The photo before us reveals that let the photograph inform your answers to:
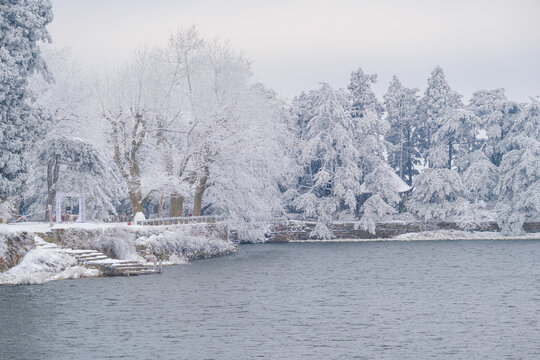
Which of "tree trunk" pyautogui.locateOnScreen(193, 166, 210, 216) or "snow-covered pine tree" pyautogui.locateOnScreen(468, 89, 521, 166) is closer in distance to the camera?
"tree trunk" pyautogui.locateOnScreen(193, 166, 210, 216)

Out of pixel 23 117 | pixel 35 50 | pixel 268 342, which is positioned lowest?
pixel 268 342

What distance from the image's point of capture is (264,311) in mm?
28031

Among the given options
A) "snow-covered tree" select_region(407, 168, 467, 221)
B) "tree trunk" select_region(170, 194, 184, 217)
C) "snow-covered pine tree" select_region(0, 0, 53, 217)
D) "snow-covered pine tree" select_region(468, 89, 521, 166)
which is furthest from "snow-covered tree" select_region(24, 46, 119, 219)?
"snow-covered pine tree" select_region(468, 89, 521, 166)

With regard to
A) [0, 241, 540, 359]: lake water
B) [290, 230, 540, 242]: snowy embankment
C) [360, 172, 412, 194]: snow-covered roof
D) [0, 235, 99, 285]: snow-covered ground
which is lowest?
[0, 241, 540, 359]: lake water

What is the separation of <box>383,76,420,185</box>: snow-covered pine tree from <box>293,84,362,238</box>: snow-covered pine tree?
492 inches

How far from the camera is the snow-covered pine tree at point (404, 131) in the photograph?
8856 cm

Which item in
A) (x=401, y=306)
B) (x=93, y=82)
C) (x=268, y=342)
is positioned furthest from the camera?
(x=93, y=82)

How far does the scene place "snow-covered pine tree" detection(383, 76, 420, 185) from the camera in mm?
88562

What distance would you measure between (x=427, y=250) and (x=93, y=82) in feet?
92.6

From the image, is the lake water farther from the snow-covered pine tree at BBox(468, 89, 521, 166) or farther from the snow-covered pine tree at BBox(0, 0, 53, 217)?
the snow-covered pine tree at BBox(468, 89, 521, 166)

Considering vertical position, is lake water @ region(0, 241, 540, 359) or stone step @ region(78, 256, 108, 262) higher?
stone step @ region(78, 256, 108, 262)

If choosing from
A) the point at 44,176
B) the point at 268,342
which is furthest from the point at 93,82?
the point at 268,342

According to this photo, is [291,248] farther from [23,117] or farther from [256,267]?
[23,117]

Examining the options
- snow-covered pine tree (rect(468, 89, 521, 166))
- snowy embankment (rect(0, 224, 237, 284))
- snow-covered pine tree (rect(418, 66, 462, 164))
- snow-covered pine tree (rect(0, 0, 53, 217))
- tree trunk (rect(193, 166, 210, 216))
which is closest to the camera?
snow-covered pine tree (rect(0, 0, 53, 217))
